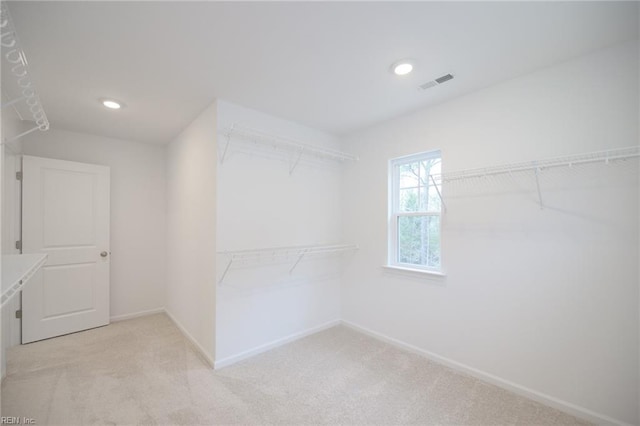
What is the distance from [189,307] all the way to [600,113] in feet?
12.9

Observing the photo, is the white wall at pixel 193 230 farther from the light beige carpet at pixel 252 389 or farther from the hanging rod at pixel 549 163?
the hanging rod at pixel 549 163

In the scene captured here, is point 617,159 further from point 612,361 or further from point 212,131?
point 212,131

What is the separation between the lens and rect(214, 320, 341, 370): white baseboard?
2533mm

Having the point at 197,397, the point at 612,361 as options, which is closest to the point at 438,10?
the point at 612,361

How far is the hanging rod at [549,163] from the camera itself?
1713mm

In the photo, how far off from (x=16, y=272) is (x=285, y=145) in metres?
2.23

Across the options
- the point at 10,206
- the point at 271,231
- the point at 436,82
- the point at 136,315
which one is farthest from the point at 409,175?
the point at 10,206

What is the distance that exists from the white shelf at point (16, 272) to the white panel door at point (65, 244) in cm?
179

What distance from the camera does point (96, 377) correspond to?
91.7 inches

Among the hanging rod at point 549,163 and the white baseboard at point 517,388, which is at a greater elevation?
the hanging rod at point 549,163

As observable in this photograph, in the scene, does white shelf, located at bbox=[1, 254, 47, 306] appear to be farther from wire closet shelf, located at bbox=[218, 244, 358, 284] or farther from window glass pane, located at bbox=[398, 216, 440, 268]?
window glass pane, located at bbox=[398, 216, 440, 268]

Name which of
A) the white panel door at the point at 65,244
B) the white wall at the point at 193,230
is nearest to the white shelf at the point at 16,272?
the white wall at the point at 193,230

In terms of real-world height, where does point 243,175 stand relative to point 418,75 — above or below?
below

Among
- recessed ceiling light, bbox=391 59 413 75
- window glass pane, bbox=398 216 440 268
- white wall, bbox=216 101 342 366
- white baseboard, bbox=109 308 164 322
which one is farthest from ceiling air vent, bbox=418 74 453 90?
white baseboard, bbox=109 308 164 322
